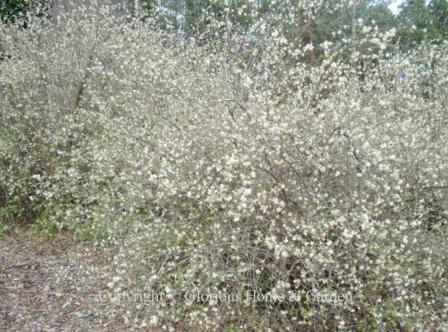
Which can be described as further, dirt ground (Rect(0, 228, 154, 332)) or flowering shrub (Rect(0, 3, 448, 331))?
dirt ground (Rect(0, 228, 154, 332))

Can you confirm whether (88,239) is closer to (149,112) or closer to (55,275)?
(55,275)

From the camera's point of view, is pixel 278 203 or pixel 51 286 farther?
pixel 51 286

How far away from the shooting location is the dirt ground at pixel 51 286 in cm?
345

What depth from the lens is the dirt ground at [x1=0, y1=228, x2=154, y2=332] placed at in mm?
3445

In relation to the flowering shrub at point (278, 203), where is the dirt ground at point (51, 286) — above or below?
below

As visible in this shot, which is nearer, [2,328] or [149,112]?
[2,328]

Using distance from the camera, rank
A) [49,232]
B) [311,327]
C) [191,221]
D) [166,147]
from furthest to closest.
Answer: [49,232] → [166,147] → [191,221] → [311,327]

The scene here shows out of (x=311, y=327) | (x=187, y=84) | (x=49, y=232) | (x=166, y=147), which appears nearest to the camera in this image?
(x=311, y=327)

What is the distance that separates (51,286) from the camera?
4004 millimetres

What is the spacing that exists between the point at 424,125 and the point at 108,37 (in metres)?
4.46

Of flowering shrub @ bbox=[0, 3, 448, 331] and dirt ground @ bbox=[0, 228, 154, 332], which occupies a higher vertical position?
flowering shrub @ bbox=[0, 3, 448, 331]

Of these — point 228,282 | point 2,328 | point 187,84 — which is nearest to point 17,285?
point 2,328

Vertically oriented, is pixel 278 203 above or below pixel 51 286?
above

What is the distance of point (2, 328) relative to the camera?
3363 millimetres
